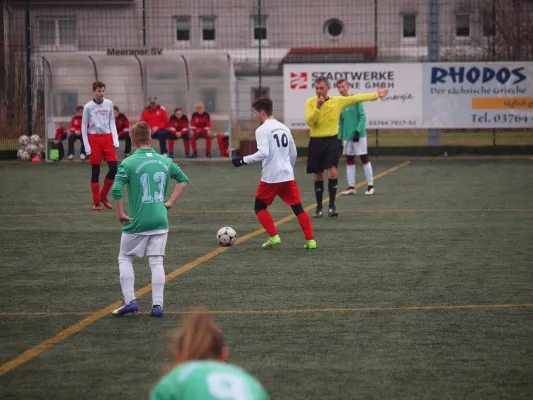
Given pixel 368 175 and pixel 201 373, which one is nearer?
pixel 201 373

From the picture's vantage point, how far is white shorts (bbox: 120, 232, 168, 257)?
8477 millimetres

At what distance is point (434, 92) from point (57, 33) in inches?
510

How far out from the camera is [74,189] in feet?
68.7

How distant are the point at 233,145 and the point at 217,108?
4.48ft

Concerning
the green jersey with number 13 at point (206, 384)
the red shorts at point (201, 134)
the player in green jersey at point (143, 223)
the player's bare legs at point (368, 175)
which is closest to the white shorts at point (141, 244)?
the player in green jersey at point (143, 223)

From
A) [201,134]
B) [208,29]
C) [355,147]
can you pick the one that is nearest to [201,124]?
[201,134]

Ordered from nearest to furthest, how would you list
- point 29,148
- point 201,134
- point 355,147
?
point 355,147 → point 201,134 → point 29,148

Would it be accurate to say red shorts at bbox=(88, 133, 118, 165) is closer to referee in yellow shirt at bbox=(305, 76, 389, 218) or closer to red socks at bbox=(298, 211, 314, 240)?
referee in yellow shirt at bbox=(305, 76, 389, 218)

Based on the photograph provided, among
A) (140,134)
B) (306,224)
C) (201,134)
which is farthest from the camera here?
(201,134)

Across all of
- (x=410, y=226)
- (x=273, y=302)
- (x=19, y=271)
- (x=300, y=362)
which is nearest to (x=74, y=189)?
(x=410, y=226)

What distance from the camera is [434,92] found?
28906 mm

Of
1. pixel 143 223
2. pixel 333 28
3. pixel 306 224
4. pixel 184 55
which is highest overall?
pixel 333 28

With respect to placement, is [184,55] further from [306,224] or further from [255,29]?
[306,224]

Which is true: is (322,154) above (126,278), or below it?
above
